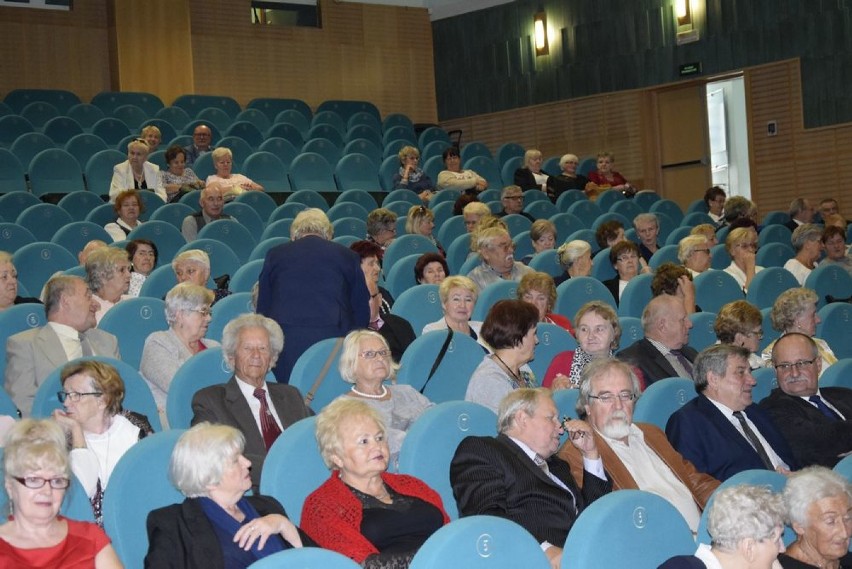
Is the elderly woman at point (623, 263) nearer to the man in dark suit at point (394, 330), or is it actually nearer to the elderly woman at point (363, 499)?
the man in dark suit at point (394, 330)

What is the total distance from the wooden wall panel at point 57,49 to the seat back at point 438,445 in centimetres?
905

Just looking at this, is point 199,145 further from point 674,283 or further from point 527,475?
point 527,475

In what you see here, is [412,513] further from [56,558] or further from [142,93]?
[142,93]

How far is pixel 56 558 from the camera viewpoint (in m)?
2.49

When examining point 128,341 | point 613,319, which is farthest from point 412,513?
point 128,341

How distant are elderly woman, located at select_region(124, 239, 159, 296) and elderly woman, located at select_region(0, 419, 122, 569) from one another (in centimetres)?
313

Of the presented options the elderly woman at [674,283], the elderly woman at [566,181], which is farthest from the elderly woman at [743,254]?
→ the elderly woman at [566,181]

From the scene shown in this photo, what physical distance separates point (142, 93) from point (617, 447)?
8.17 metres

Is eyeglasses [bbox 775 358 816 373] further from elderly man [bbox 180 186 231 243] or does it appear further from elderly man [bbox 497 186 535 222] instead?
elderly man [bbox 497 186 535 222]

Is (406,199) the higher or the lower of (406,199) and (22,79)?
the lower

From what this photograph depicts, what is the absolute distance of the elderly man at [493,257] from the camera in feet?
19.4

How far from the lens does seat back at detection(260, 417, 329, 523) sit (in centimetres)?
301

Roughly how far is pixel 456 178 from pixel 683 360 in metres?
4.96

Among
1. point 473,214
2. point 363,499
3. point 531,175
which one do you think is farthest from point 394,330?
point 531,175
